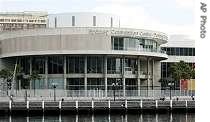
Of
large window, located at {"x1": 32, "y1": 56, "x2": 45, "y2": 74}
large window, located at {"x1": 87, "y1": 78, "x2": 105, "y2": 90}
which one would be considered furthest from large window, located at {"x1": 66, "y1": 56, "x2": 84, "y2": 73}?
large window, located at {"x1": 32, "y1": 56, "x2": 45, "y2": 74}

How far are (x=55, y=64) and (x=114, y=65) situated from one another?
11539mm

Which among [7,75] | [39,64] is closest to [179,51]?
[39,64]

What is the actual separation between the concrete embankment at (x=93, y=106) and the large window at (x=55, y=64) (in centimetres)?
3485

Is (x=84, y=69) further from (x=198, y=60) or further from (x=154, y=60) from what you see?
(x=198, y=60)

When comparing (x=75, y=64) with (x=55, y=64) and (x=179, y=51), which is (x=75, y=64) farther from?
(x=179, y=51)

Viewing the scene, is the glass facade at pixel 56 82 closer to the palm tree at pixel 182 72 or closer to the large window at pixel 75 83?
the large window at pixel 75 83

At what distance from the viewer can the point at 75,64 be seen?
3669 inches

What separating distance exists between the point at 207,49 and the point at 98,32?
292 feet

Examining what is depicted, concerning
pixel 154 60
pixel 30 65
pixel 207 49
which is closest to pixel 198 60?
pixel 207 49

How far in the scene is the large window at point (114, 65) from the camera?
94062 mm

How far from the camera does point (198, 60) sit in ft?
11.3

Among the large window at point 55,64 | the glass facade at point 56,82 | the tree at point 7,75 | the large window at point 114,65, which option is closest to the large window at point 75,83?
the glass facade at point 56,82

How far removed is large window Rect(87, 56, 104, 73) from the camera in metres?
92.6

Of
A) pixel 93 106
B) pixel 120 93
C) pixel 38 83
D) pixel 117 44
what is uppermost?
pixel 117 44
